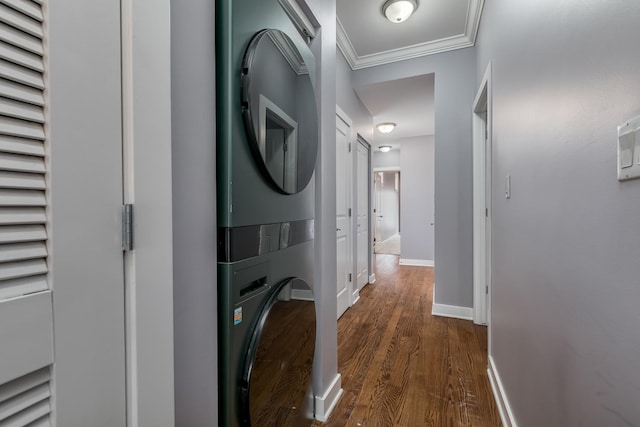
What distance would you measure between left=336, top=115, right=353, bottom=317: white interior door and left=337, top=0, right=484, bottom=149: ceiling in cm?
74

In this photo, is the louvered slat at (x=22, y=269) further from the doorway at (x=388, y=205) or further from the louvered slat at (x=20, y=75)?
the doorway at (x=388, y=205)

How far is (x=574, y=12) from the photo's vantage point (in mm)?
821

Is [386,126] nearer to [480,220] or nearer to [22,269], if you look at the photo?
[480,220]

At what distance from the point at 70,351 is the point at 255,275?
Answer: 1.68 ft

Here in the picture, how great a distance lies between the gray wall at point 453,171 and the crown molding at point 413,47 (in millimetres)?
66

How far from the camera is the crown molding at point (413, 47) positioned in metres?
2.54

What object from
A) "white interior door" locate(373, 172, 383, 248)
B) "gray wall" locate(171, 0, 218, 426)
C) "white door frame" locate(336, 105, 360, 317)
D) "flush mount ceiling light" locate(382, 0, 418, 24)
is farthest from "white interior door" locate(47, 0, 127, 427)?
"white interior door" locate(373, 172, 383, 248)

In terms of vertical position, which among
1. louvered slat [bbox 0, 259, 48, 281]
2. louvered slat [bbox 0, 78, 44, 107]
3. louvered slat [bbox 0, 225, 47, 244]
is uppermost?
louvered slat [bbox 0, 78, 44, 107]

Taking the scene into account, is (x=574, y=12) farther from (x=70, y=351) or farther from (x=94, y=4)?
(x=70, y=351)

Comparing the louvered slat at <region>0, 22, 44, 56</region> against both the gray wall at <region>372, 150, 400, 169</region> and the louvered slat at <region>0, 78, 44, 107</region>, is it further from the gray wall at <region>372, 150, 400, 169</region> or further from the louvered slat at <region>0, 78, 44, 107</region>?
the gray wall at <region>372, 150, 400, 169</region>

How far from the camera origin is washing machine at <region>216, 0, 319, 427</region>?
0.81 metres

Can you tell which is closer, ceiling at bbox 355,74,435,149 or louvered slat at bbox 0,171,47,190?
louvered slat at bbox 0,171,47,190

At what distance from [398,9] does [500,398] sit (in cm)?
277

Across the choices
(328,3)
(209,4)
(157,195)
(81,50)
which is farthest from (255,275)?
(328,3)
